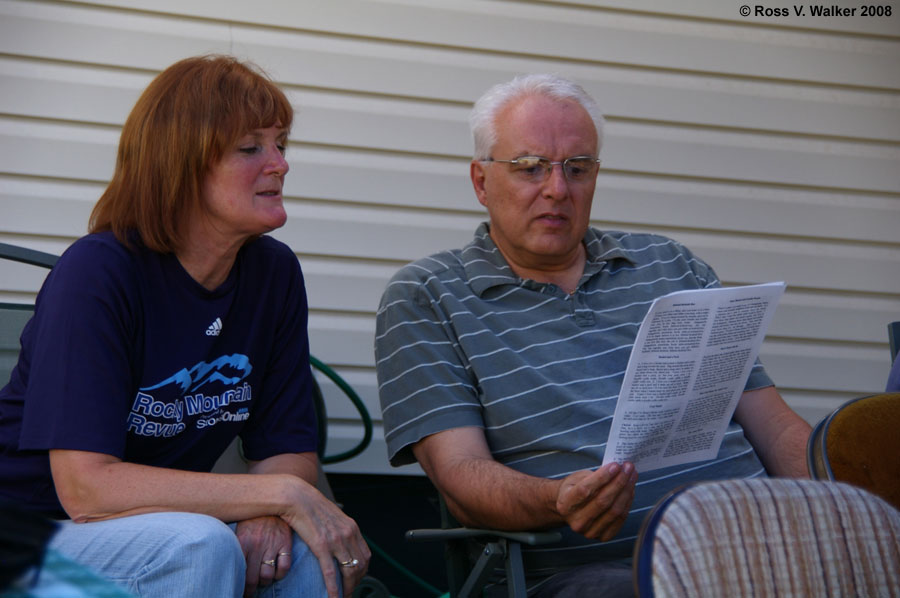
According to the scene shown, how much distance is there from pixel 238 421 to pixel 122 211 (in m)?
0.52

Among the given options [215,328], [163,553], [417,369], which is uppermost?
[215,328]

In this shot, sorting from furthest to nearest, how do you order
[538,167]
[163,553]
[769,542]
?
1. [538,167]
2. [163,553]
3. [769,542]

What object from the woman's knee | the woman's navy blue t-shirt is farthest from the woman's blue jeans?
the woman's navy blue t-shirt

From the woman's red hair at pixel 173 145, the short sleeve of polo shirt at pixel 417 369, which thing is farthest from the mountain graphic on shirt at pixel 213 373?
the short sleeve of polo shirt at pixel 417 369

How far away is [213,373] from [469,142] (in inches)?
73.2

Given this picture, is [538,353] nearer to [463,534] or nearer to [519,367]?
[519,367]

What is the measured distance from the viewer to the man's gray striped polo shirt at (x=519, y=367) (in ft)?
7.76

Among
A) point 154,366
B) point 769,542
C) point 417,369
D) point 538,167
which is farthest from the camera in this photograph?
point 538,167

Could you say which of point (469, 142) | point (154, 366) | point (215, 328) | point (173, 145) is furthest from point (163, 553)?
point (469, 142)

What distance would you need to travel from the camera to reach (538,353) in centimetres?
247

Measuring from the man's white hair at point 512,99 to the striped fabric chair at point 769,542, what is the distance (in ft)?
4.92

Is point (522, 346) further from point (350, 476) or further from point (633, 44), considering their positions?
point (633, 44)

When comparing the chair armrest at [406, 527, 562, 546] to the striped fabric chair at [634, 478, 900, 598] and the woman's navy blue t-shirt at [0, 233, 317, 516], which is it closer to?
the woman's navy blue t-shirt at [0, 233, 317, 516]

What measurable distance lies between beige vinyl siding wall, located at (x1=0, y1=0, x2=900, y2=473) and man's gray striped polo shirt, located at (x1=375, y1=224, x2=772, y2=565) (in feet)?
3.41
